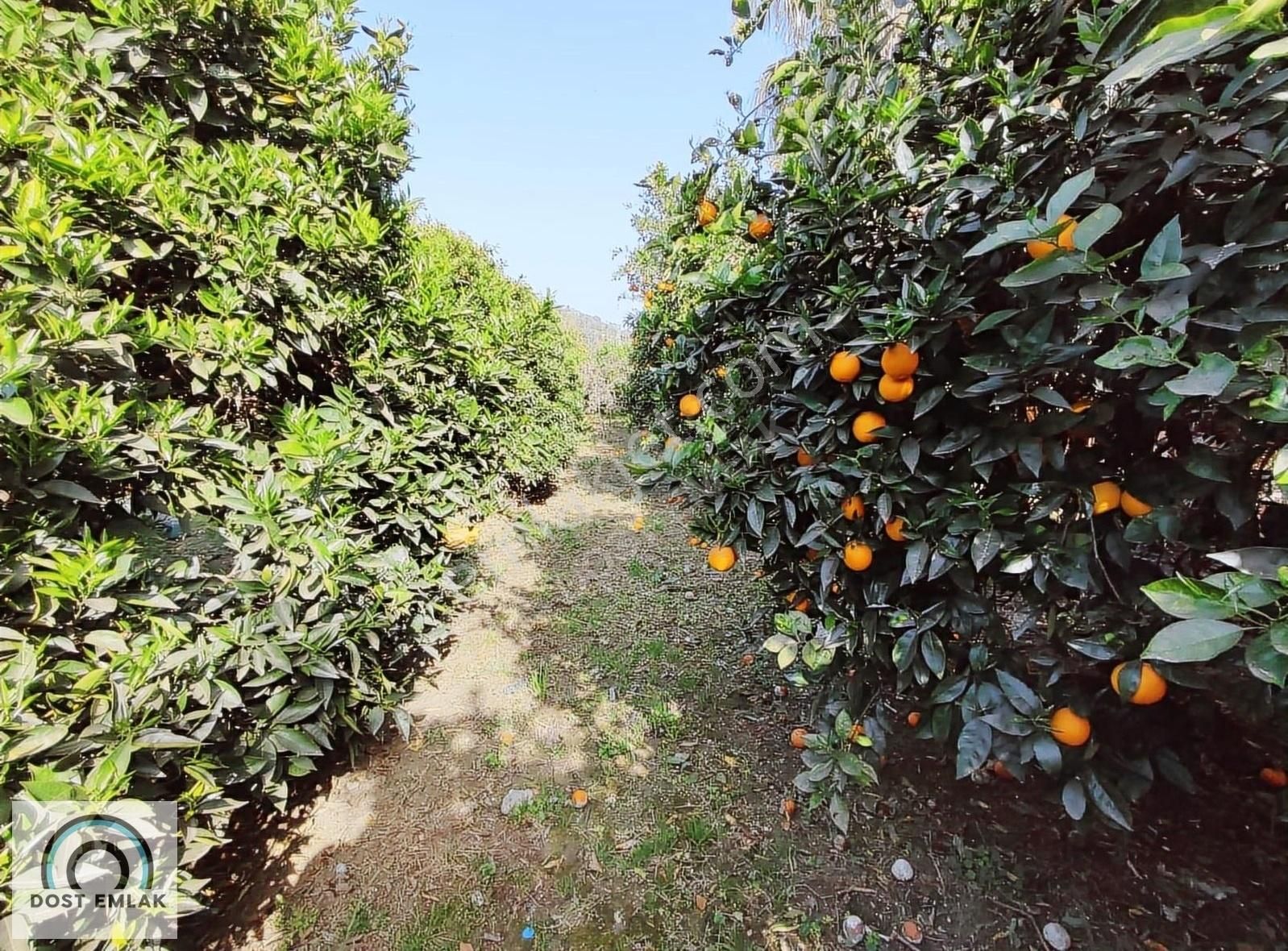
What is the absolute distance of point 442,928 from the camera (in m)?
1.57

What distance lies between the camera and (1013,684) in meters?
1.18

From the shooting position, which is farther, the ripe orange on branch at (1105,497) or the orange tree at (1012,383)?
the ripe orange on branch at (1105,497)

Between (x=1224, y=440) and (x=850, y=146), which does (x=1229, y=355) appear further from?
(x=850, y=146)

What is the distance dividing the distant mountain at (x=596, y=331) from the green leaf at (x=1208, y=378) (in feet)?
34.3

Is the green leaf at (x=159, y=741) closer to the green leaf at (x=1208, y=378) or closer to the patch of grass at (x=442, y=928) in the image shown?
the patch of grass at (x=442, y=928)

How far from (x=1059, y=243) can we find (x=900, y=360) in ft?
1.13

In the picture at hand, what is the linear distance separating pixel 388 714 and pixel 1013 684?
2.50 meters

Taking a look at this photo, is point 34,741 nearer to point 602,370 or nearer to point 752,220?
point 752,220

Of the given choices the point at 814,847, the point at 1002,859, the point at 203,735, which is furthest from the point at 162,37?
the point at 1002,859

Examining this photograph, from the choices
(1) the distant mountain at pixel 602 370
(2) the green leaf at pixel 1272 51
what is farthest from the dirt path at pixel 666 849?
(1) the distant mountain at pixel 602 370

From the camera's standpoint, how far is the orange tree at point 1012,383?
82 cm

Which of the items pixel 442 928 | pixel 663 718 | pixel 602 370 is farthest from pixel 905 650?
pixel 602 370

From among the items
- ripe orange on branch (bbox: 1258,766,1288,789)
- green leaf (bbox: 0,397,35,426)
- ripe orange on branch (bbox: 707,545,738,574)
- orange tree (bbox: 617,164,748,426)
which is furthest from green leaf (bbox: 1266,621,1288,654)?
green leaf (bbox: 0,397,35,426)

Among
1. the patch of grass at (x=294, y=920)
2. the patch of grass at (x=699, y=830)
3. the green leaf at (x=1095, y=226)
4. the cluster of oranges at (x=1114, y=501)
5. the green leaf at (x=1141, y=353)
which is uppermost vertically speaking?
the green leaf at (x=1095, y=226)
